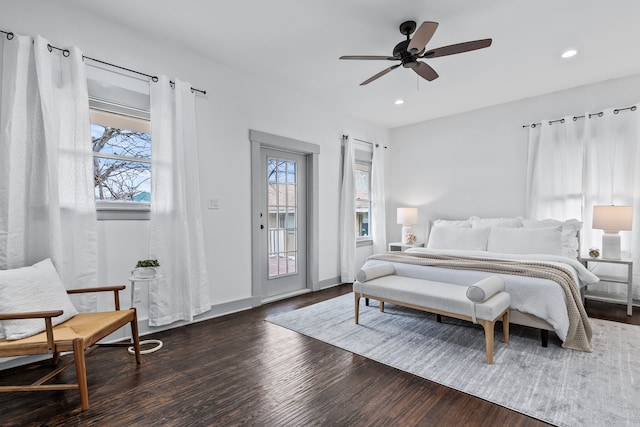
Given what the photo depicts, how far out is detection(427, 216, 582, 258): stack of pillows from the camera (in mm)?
3662

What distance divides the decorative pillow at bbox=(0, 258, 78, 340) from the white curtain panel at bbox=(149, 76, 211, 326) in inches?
31.4

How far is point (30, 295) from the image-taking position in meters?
2.03

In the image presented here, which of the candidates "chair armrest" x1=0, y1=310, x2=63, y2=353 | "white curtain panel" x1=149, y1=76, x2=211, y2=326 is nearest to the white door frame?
"white curtain panel" x1=149, y1=76, x2=211, y2=326

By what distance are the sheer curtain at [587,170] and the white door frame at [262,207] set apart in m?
3.05

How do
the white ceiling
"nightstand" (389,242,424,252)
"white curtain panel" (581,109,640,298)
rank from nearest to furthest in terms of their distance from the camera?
the white ceiling
"white curtain panel" (581,109,640,298)
"nightstand" (389,242,424,252)

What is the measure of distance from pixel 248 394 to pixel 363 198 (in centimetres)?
407

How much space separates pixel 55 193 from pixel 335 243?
3.50 m

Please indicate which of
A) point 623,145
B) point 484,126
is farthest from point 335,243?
point 623,145

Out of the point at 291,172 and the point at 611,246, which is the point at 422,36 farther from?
the point at 611,246

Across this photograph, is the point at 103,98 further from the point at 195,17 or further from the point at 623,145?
the point at 623,145

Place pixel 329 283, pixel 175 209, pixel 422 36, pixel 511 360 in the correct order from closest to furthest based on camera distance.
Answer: pixel 422 36, pixel 511 360, pixel 175 209, pixel 329 283

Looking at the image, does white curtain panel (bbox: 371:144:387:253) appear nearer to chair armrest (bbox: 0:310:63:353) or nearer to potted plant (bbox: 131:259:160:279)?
potted plant (bbox: 131:259:160:279)

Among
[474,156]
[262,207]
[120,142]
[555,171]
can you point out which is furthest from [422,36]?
[474,156]

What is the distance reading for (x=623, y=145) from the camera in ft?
12.4
